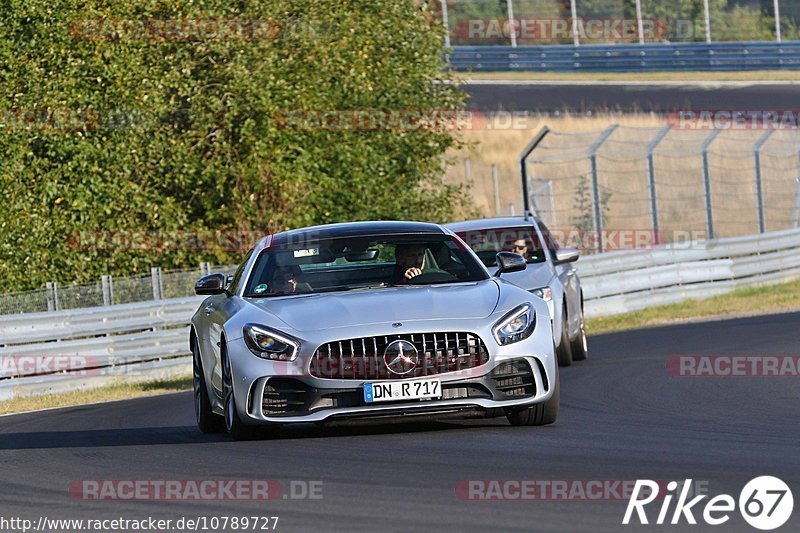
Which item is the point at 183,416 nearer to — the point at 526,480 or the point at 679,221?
the point at 526,480

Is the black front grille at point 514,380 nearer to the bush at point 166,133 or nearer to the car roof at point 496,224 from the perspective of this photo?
the car roof at point 496,224

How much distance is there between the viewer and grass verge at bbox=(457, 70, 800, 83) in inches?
1790

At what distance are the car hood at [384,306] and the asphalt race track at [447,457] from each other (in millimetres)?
722

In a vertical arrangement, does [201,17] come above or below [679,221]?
above

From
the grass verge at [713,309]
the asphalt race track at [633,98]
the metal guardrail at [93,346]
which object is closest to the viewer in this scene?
the metal guardrail at [93,346]

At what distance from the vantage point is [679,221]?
37.1 metres

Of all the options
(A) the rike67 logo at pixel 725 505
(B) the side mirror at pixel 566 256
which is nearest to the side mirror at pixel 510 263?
(A) the rike67 logo at pixel 725 505

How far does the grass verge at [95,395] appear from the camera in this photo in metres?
17.6

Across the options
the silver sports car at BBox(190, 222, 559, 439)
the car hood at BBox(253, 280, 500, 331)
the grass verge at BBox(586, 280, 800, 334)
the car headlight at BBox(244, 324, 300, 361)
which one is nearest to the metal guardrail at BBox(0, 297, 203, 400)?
the grass verge at BBox(586, 280, 800, 334)

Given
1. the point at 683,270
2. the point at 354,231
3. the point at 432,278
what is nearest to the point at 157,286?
the point at 683,270

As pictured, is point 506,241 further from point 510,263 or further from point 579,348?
point 510,263

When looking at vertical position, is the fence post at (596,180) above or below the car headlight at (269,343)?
below

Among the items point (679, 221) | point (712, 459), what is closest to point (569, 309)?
point (712, 459)

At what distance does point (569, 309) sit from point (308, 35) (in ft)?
36.0
